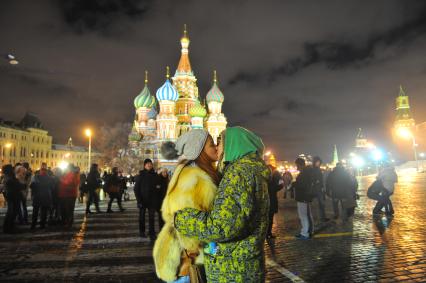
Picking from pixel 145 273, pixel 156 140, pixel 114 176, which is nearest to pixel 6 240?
pixel 145 273

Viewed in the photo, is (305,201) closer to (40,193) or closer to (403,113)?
(40,193)

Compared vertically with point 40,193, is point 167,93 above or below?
above

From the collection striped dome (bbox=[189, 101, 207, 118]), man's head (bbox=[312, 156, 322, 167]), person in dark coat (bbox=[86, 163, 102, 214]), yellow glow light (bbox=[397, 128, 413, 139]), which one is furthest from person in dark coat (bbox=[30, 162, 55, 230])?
yellow glow light (bbox=[397, 128, 413, 139])

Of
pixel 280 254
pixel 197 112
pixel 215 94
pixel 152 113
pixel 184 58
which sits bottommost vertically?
pixel 280 254

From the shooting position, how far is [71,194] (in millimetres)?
11008

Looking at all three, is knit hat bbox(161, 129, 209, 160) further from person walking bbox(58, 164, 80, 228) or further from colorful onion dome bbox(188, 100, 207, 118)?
colorful onion dome bbox(188, 100, 207, 118)

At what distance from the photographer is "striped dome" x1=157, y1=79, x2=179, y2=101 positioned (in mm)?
62750

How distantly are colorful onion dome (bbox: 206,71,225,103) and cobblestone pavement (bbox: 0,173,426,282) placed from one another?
5891cm

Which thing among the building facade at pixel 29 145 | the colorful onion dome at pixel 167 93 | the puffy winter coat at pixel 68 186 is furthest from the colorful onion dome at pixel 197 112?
the puffy winter coat at pixel 68 186

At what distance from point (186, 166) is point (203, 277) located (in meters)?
0.96

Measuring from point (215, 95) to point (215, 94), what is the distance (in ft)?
0.85

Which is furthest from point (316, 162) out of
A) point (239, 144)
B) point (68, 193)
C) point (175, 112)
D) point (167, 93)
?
point (175, 112)

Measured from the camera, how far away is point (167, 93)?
206ft

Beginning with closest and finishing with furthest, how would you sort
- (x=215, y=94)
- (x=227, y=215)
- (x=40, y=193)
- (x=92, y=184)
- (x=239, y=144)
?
(x=227, y=215) < (x=239, y=144) < (x=40, y=193) < (x=92, y=184) < (x=215, y=94)
